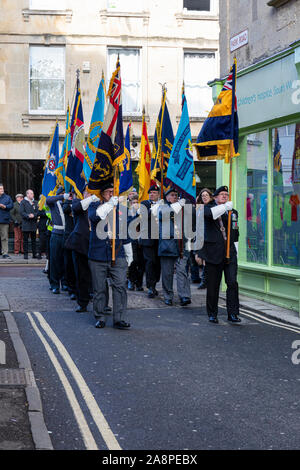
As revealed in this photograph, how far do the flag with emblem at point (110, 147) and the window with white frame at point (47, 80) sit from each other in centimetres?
1537

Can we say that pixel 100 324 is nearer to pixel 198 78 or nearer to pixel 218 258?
pixel 218 258

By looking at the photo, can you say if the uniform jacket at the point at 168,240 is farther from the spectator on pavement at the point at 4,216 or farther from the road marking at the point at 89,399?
the spectator on pavement at the point at 4,216

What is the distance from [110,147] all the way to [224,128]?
6.69ft

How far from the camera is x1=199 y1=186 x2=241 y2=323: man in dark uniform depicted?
9.99 m

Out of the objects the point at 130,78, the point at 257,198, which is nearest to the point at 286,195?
the point at 257,198

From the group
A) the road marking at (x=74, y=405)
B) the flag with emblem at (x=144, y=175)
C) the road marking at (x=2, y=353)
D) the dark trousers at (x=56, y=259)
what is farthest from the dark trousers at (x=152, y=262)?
the road marking at (x=2, y=353)

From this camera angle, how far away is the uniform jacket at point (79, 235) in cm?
1086

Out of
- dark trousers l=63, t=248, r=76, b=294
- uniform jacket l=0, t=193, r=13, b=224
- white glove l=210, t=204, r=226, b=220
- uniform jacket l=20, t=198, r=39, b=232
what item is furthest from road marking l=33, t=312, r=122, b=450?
uniform jacket l=20, t=198, r=39, b=232

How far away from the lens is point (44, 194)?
51.3 ft

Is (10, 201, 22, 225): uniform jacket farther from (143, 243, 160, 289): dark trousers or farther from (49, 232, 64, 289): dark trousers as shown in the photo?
(143, 243, 160, 289): dark trousers

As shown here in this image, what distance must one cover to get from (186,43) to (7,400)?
831 inches

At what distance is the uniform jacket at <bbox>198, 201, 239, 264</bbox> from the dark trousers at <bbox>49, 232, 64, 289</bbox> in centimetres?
367
